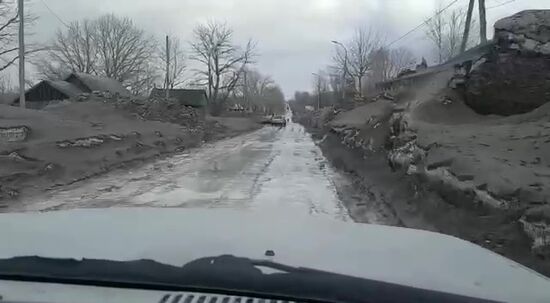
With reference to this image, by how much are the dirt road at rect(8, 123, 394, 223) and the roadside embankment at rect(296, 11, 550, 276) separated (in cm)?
131

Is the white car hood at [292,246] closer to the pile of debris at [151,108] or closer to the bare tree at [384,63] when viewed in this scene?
the pile of debris at [151,108]

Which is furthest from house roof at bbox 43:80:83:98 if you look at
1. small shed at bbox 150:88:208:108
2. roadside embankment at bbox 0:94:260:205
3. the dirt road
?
the dirt road

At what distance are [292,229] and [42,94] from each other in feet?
231

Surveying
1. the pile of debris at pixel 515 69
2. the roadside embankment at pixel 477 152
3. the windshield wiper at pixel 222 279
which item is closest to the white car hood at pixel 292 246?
the windshield wiper at pixel 222 279

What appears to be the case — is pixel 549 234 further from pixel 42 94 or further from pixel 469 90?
pixel 42 94

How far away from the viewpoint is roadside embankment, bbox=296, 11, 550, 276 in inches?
307

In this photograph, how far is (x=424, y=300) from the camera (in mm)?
2043

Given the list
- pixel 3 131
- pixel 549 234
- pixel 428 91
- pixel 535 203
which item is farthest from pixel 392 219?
pixel 3 131

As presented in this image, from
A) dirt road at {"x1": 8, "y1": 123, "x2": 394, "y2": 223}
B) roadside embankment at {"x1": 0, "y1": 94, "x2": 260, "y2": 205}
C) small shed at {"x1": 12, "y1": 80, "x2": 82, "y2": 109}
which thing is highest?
small shed at {"x1": 12, "y1": 80, "x2": 82, "y2": 109}

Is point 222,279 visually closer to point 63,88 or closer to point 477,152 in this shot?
point 477,152

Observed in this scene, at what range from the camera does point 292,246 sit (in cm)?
279

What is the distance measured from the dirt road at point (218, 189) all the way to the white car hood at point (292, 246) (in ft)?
21.8

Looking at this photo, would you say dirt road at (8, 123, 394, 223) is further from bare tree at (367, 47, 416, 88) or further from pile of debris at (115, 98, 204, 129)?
bare tree at (367, 47, 416, 88)

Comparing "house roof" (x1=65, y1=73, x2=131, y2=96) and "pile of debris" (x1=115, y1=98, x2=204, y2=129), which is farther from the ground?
"house roof" (x1=65, y1=73, x2=131, y2=96)
